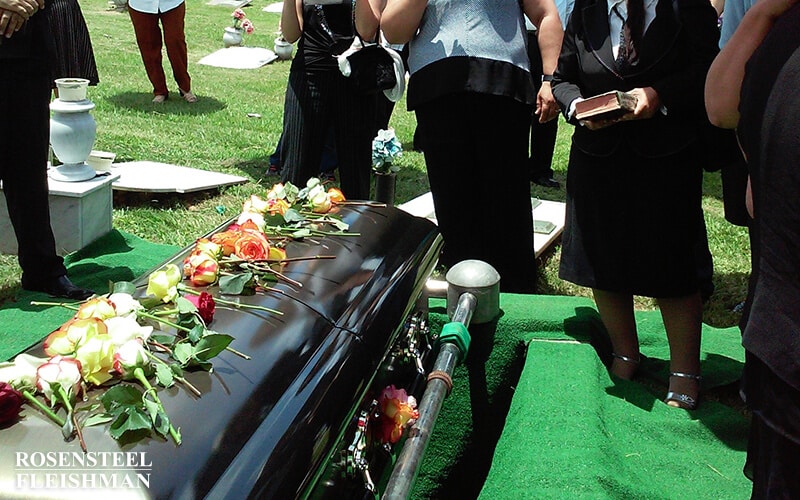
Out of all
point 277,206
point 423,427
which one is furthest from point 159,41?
point 423,427

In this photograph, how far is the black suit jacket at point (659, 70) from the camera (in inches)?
89.0

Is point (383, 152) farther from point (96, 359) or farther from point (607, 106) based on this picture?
point (96, 359)

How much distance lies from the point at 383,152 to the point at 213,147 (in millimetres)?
2914

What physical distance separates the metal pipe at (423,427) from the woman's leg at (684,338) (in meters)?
0.70

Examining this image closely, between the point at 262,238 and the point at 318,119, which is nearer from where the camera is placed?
the point at 262,238

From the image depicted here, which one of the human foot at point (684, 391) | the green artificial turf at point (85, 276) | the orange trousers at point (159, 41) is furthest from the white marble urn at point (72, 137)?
the orange trousers at point (159, 41)

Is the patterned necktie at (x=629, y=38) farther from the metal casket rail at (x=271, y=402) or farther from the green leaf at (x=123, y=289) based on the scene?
the green leaf at (x=123, y=289)

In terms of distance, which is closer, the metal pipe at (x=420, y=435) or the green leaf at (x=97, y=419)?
the green leaf at (x=97, y=419)

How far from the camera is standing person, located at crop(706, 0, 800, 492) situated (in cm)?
129

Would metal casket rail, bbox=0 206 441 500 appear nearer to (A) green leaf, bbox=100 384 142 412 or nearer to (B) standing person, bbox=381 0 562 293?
(A) green leaf, bbox=100 384 142 412

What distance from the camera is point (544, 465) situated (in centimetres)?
188

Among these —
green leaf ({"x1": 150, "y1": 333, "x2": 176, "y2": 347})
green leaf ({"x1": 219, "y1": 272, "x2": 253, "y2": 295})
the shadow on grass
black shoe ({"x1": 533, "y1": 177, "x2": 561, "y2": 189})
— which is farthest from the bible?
the shadow on grass

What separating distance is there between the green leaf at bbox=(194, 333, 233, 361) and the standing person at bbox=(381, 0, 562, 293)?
1833 mm

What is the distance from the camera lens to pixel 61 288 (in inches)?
135
